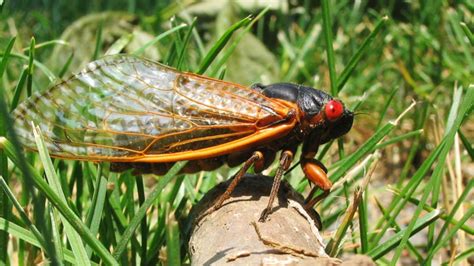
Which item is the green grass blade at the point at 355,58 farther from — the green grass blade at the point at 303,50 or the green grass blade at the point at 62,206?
the green grass blade at the point at 303,50

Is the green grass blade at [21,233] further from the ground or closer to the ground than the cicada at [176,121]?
closer to the ground

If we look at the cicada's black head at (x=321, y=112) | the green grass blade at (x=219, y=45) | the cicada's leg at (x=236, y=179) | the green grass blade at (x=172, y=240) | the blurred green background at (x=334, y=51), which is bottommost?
the green grass blade at (x=172, y=240)

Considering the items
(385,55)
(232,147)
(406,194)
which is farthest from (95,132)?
(385,55)

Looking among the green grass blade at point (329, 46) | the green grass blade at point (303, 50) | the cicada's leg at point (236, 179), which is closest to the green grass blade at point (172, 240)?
the cicada's leg at point (236, 179)

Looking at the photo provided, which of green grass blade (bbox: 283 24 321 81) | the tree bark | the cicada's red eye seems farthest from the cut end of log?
green grass blade (bbox: 283 24 321 81)

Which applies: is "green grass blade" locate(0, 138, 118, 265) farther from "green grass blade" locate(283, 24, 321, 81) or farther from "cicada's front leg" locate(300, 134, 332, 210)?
"green grass blade" locate(283, 24, 321, 81)

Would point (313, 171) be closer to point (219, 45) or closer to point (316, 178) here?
point (316, 178)
